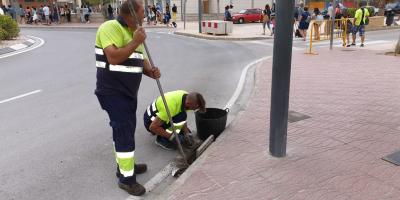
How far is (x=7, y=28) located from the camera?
18266 millimetres

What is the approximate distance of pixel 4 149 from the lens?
4898 mm

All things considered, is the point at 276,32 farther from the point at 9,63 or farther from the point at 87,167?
the point at 9,63

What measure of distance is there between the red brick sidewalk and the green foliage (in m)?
14.7

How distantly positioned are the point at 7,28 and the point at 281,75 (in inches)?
698

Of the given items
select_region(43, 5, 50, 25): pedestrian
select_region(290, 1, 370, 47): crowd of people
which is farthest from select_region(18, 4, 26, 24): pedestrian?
select_region(290, 1, 370, 47): crowd of people

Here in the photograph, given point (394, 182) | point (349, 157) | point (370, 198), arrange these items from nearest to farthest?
1. point (370, 198)
2. point (394, 182)
3. point (349, 157)

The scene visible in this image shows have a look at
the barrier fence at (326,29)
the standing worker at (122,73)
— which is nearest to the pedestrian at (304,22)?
the barrier fence at (326,29)

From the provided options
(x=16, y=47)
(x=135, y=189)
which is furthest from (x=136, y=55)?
(x=16, y=47)

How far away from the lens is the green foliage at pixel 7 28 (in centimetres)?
1755

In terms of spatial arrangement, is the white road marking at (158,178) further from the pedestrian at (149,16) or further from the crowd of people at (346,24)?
the pedestrian at (149,16)

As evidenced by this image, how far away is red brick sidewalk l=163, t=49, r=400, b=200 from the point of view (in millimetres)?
3576

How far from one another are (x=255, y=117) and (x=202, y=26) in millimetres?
18212

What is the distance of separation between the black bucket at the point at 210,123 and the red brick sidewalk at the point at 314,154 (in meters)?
0.13

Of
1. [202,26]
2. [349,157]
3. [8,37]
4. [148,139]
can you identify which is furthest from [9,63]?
[202,26]
